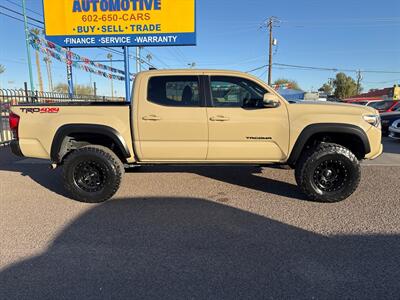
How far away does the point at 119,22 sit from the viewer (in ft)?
34.6

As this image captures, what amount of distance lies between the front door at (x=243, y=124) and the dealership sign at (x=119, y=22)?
7.22 meters

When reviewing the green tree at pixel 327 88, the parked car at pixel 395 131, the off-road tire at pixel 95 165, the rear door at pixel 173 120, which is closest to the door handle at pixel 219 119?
the rear door at pixel 173 120

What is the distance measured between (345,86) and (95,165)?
275ft

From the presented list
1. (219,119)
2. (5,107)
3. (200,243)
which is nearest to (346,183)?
(219,119)

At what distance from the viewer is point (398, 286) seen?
2.45 meters

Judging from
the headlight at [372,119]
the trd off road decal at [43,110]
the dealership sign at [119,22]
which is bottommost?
the headlight at [372,119]

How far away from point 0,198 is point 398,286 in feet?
17.8

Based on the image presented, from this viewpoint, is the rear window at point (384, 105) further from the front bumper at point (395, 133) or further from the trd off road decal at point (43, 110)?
the trd off road decal at point (43, 110)

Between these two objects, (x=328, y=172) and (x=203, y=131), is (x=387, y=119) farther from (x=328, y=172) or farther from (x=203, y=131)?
(x=203, y=131)

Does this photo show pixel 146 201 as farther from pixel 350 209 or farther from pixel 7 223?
pixel 350 209

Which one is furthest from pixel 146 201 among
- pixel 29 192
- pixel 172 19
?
pixel 172 19

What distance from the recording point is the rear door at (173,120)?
436cm

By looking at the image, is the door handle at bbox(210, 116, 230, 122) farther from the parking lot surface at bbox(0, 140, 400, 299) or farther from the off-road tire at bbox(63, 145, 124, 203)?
the off-road tire at bbox(63, 145, 124, 203)

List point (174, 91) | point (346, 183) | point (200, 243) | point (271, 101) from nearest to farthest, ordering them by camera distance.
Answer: point (200, 243)
point (271, 101)
point (346, 183)
point (174, 91)
